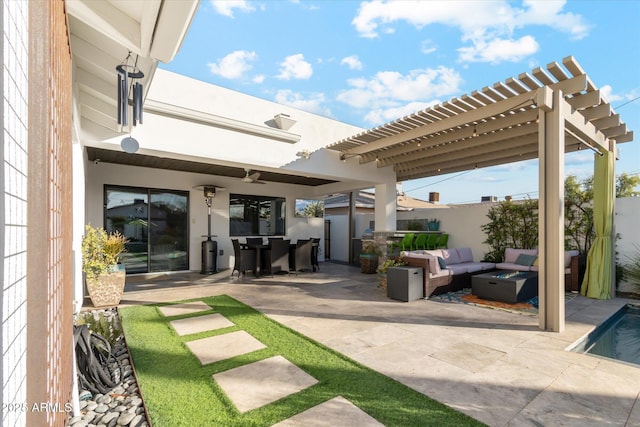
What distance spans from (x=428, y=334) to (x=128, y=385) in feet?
11.6

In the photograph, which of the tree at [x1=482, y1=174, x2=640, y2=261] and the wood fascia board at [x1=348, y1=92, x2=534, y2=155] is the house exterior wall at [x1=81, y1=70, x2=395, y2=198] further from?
the tree at [x1=482, y1=174, x2=640, y2=261]

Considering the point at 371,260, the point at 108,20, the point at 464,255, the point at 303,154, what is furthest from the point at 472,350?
the point at 371,260

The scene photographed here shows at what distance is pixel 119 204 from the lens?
8.42m

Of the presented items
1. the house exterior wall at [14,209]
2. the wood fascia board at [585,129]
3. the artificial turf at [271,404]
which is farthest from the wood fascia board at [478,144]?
the house exterior wall at [14,209]

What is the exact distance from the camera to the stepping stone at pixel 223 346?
345 centimetres

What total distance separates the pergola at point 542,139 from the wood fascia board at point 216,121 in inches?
56.1

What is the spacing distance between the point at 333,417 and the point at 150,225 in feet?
27.2

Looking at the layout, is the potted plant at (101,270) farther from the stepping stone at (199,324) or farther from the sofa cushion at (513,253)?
the sofa cushion at (513,253)

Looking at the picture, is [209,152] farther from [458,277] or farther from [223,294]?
[458,277]

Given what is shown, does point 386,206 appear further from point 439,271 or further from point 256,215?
point 256,215

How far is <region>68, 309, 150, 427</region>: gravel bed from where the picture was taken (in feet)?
7.67

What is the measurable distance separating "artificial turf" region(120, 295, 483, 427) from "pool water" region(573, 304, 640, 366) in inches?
107

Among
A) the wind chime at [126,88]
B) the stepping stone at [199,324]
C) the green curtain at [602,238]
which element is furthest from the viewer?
the green curtain at [602,238]

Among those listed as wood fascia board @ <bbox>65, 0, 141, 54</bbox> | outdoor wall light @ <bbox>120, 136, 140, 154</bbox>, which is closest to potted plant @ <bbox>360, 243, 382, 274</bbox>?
outdoor wall light @ <bbox>120, 136, 140, 154</bbox>
